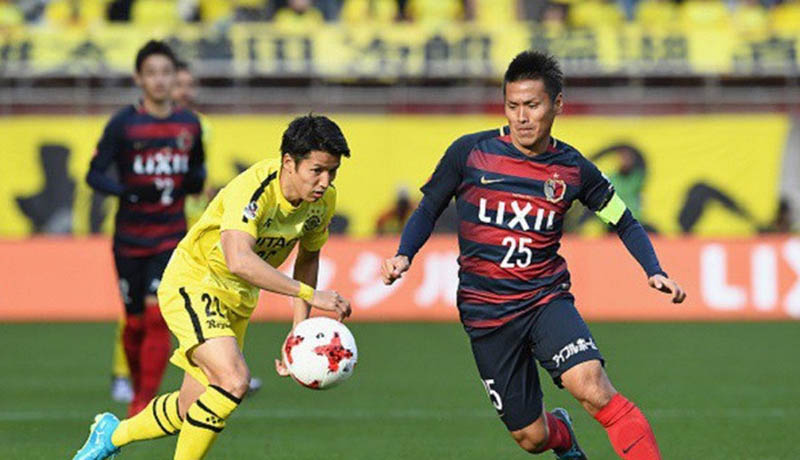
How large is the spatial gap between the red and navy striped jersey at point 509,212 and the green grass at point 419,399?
1721mm

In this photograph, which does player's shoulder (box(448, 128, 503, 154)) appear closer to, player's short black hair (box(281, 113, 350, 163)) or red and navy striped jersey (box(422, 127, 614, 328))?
red and navy striped jersey (box(422, 127, 614, 328))

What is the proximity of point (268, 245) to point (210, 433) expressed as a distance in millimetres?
920

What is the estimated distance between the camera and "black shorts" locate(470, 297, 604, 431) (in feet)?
22.2

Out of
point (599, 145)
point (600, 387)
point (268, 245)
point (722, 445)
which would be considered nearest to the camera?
point (600, 387)

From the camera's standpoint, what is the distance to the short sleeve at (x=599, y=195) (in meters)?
7.00

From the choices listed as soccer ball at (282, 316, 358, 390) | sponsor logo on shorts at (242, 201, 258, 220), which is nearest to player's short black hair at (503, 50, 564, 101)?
sponsor logo on shorts at (242, 201, 258, 220)

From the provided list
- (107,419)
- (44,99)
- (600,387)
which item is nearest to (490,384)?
(600,387)

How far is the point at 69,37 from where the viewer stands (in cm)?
2111

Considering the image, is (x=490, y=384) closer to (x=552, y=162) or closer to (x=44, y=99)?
(x=552, y=162)

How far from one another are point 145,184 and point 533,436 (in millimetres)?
4327

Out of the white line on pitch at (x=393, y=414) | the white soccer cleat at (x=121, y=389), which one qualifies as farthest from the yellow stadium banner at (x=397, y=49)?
the white line on pitch at (x=393, y=414)

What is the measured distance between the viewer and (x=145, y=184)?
10484 mm

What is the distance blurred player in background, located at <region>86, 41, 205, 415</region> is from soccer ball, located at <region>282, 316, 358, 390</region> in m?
3.78

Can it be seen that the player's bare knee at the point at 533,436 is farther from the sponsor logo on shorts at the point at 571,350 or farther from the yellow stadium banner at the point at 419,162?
the yellow stadium banner at the point at 419,162
